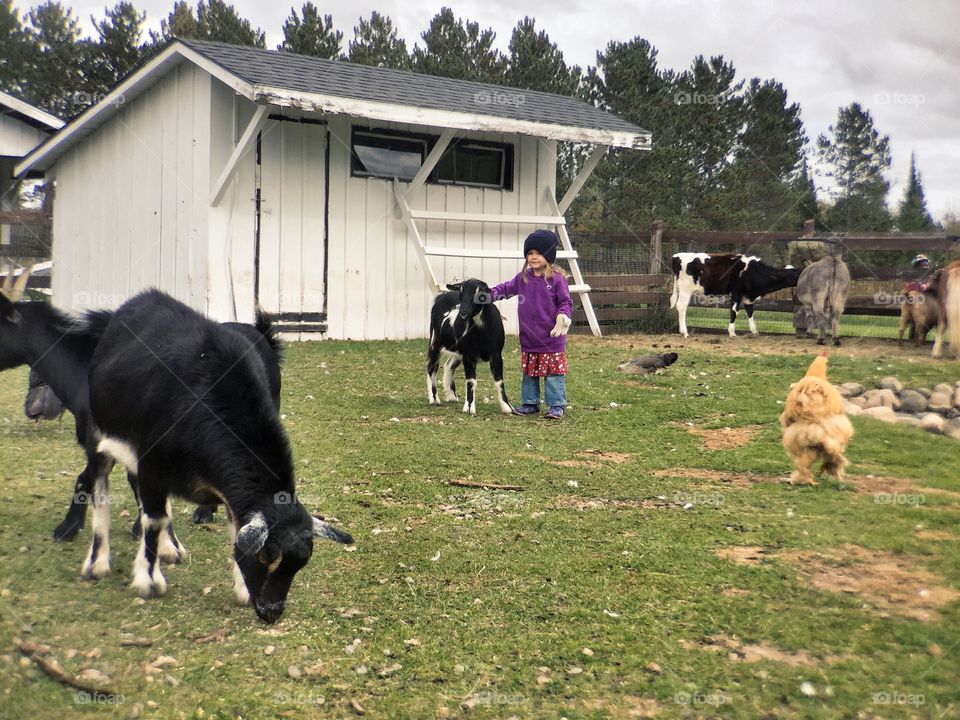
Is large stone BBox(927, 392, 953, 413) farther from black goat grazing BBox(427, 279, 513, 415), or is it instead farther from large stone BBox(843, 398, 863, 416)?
black goat grazing BBox(427, 279, 513, 415)

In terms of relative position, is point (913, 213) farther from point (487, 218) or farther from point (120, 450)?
point (120, 450)

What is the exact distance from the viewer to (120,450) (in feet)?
14.9

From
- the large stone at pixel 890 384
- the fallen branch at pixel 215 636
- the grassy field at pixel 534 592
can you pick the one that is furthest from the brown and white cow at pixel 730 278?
the fallen branch at pixel 215 636

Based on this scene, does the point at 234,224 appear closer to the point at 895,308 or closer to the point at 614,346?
the point at 614,346

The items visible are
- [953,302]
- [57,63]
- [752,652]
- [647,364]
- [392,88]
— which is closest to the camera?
[752,652]

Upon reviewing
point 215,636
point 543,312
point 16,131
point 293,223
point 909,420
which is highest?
point 16,131

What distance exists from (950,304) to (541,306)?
20.1ft

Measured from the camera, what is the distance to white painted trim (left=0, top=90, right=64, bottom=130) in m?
19.5

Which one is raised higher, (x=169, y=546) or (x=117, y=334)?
(x=117, y=334)

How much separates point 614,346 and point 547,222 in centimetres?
288

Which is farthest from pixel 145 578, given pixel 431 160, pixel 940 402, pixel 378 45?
pixel 378 45

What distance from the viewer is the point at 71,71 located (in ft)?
101

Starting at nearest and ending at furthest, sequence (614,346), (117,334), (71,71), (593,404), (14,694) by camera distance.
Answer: (14,694) < (117,334) < (593,404) < (614,346) < (71,71)

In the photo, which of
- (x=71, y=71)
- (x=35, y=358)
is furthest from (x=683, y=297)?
(x=71, y=71)
